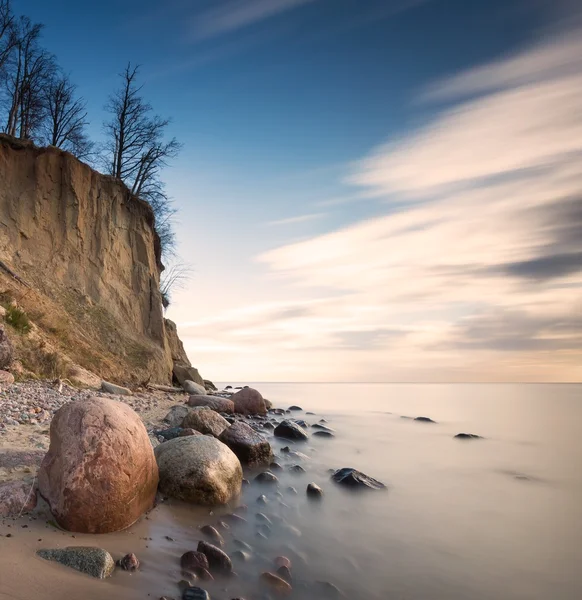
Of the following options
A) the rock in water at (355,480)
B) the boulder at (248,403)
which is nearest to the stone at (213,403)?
the boulder at (248,403)

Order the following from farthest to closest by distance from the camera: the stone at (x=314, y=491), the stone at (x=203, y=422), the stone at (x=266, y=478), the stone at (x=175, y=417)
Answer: the stone at (x=175, y=417) → the stone at (x=203, y=422) → the stone at (x=266, y=478) → the stone at (x=314, y=491)

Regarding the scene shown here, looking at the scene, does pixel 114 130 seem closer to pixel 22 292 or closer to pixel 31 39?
pixel 31 39

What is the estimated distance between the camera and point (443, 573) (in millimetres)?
4176

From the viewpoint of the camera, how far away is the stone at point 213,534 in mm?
4127

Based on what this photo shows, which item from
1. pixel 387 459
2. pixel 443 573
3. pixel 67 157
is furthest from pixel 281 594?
pixel 67 157

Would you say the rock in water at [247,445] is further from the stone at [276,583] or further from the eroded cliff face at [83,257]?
the eroded cliff face at [83,257]

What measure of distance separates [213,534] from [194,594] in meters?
→ 1.25

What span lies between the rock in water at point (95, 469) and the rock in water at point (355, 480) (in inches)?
150

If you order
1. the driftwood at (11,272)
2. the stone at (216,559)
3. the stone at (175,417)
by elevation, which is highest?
the driftwood at (11,272)

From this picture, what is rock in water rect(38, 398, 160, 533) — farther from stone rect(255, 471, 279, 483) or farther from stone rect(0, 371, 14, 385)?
stone rect(0, 371, 14, 385)

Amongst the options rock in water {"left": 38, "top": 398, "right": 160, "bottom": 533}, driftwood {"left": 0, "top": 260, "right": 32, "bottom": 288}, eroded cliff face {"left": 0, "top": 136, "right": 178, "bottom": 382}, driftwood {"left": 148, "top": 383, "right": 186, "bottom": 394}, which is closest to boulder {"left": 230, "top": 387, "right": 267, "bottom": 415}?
driftwood {"left": 148, "top": 383, "right": 186, "bottom": 394}

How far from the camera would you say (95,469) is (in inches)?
142

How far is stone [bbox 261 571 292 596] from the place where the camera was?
3.45 m

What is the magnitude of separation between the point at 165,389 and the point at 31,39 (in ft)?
63.9
